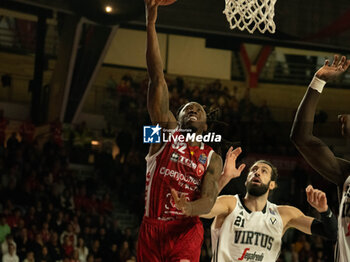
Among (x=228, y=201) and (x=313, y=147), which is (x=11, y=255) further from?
(x=313, y=147)

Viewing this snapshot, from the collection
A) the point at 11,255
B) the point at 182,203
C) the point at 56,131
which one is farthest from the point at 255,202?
Answer: the point at 56,131

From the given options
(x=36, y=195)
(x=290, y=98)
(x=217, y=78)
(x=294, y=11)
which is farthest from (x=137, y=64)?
(x=36, y=195)

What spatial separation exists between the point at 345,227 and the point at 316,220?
1.60 metres

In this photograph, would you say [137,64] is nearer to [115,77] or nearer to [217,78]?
[115,77]

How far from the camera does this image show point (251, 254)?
570cm

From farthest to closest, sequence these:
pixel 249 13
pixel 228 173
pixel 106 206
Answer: pixel 106 206
pixel 249 13
pixel 228 173

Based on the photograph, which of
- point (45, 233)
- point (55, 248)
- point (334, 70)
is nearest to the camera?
point (334, 70)

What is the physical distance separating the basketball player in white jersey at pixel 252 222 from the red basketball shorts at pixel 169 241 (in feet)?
1.45

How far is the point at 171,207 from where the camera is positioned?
5227 millimetres

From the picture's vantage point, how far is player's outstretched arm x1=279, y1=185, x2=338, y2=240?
4840mm

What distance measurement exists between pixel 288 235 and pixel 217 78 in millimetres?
7867

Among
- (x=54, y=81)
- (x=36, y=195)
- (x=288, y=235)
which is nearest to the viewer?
(x=36, y=195)

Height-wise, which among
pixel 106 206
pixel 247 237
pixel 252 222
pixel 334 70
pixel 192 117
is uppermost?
pixel 334 70

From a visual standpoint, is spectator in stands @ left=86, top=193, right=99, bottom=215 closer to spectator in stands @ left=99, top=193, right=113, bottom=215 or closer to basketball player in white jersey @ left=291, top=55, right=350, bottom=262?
spectator in stands @ left=99, top=193, right=113, bottom=215
